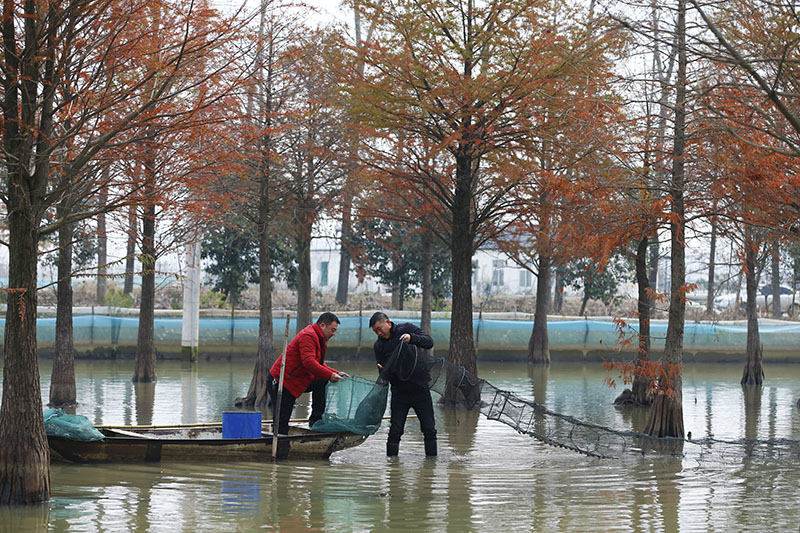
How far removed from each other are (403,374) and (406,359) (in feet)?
0.64

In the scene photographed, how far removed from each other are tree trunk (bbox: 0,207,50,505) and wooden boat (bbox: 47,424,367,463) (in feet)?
6.90

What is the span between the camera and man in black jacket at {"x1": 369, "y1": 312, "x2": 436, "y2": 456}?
520 inches

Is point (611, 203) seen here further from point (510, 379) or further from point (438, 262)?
point (438, 262)

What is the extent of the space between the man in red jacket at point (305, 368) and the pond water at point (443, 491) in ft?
2.83

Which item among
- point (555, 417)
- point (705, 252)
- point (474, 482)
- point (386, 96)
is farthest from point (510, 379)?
point (474, 482)

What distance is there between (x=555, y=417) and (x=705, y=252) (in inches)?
758

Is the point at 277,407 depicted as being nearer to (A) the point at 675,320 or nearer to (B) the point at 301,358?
(B) the point at 301,358

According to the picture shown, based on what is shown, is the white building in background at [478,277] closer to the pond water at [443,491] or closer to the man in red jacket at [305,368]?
the pond water at [443,491]

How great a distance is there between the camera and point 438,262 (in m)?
37.9

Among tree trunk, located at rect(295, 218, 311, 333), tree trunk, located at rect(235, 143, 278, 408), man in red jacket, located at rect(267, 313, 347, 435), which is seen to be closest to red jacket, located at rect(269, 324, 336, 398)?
man in red jacket, located at rect(267, 313, 347, 435)

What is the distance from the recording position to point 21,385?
32.2 ft

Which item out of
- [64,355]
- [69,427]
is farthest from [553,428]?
[64,355]

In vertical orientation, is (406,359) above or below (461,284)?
below

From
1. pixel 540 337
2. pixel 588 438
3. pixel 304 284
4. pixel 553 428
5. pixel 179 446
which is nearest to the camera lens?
pixel 179 446
